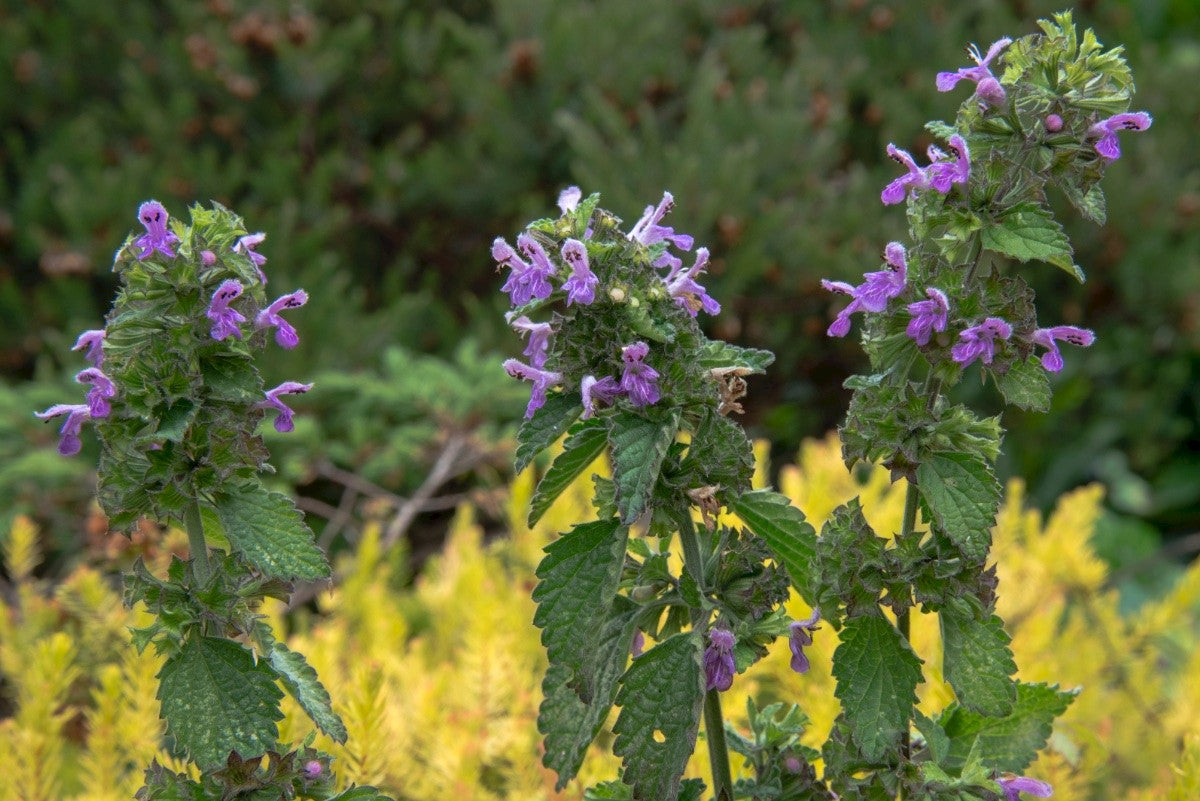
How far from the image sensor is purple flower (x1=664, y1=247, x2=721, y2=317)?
1.14 m

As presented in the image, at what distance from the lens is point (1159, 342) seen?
507 cm

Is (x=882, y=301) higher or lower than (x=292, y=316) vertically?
lower

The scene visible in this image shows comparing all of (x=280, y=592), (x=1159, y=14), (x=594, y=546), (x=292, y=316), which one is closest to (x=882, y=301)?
(x=594, y=546)

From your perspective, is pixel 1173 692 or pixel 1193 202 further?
pixel 1193 202

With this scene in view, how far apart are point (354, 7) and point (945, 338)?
4.34 m

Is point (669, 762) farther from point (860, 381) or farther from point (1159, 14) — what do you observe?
point (1159, 14)

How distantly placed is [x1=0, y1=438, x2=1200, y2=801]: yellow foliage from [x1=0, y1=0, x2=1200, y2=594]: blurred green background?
1247mm

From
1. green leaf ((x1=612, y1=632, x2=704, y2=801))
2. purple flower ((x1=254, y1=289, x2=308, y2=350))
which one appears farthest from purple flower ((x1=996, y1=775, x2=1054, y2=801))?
purple flower ((x1=254, y1=289, x2=308, y2=350))

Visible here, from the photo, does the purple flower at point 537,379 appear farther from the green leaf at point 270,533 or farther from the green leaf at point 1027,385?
the green leaf at point 1027,385

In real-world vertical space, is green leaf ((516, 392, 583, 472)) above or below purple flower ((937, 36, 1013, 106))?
below

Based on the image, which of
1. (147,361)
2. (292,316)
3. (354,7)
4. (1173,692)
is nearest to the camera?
(147,361)

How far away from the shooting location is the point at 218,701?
1.06 m

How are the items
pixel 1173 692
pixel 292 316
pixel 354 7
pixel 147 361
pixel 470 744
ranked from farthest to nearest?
pixel 354 7
pixel 292 316
pixel 1173 692
pixel 470 744
pixel 147 361

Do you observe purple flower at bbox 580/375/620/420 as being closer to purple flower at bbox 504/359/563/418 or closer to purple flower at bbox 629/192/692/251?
purple flower at bbox 504/359/563/418
